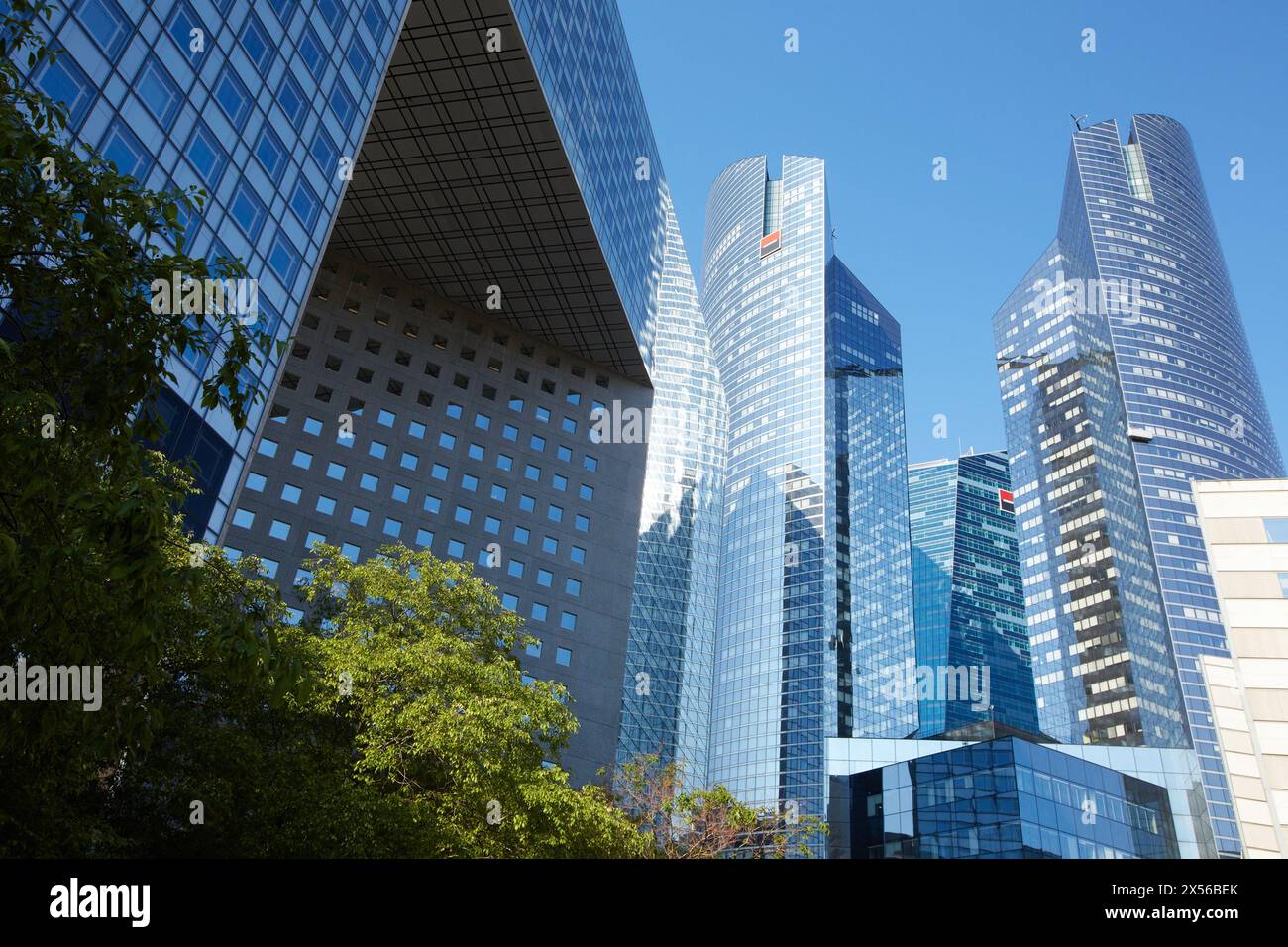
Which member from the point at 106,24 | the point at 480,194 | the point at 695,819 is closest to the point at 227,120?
the point at 106,24

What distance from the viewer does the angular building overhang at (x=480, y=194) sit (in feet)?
178

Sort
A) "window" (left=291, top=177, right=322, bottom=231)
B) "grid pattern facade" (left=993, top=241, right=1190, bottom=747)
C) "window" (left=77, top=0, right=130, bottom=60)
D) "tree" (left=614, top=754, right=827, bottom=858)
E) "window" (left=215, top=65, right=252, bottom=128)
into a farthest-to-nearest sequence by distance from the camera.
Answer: "grid pattern facade" (left=993, top=241, right=1190, bottom=747), "window" (left=291, top=177, right=322, bottom=231), "window" (left=215, top=65, right=252, bottom=128), "tree" (left=614, top=754, right=827, bottom=858), "window" (left=77, top=0, right=130, bottom=60)

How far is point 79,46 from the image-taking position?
25781 mm

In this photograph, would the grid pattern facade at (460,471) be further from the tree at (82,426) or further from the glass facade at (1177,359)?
the glass facade at (1177,359)

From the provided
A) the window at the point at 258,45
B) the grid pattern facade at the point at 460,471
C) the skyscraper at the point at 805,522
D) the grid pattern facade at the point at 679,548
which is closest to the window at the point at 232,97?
the window at the point at 258,45

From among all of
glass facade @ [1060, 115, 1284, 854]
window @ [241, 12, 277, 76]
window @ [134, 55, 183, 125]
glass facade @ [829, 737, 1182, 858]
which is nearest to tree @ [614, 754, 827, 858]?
glass facade @ [829, 737, 1182, 858]

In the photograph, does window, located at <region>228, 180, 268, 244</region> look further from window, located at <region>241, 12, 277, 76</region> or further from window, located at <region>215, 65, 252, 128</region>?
window, located at <region>241, 12, 277, 76</region>

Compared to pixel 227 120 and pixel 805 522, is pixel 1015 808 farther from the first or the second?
pixel 805 522

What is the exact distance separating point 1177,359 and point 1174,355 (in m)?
0.91

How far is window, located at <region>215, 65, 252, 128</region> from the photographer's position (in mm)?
32562

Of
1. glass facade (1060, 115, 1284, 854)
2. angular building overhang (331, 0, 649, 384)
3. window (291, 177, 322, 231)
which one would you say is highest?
glass facade (1060, 115, 1284, 854)

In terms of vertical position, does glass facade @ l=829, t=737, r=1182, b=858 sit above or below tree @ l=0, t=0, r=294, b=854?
above

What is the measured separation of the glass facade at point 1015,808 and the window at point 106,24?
56794 mm

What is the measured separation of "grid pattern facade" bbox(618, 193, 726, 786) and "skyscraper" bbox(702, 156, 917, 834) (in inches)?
192
